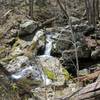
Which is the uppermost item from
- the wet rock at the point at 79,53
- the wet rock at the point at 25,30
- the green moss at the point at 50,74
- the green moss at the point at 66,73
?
the wet rock at the point at 25,30

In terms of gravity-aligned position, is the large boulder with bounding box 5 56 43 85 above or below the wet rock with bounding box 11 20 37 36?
below

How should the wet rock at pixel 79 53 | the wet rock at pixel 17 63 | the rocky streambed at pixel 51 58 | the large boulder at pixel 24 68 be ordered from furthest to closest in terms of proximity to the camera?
the wet rock at pixel 79 53, the wet rock at pixel 17 63, the large boulder at pixel 24 68, the rocky streambed at pixel 51 58

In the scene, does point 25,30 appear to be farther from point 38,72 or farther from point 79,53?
point 38,72

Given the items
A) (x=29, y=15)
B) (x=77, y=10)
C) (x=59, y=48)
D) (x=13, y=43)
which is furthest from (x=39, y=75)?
(x=77, y=10)

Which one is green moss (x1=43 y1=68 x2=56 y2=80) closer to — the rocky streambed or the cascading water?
the rocky streambed

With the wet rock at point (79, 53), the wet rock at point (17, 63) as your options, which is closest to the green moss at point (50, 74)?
the wet rock at point (17, 63)

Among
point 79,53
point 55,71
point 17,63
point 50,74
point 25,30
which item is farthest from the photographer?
point 25,30

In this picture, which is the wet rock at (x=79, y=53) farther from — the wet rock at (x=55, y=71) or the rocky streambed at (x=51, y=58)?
the wet rock at (x=55, y=71)

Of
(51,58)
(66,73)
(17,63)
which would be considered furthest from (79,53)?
(17,63)

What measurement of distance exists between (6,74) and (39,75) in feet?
21.7

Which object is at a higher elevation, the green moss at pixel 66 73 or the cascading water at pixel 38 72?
the cascading water at pixel 38 72

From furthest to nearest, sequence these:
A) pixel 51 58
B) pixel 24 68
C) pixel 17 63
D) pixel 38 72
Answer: pixel 51 58
pixel 17 63
pixel 24 68
pixel 38 72

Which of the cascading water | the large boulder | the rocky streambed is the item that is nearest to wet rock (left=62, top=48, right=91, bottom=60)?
the rocky streambed

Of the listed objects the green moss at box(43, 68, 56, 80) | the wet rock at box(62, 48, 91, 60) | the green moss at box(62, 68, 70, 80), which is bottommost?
the green moss at box(62, 68, 70, 80)
